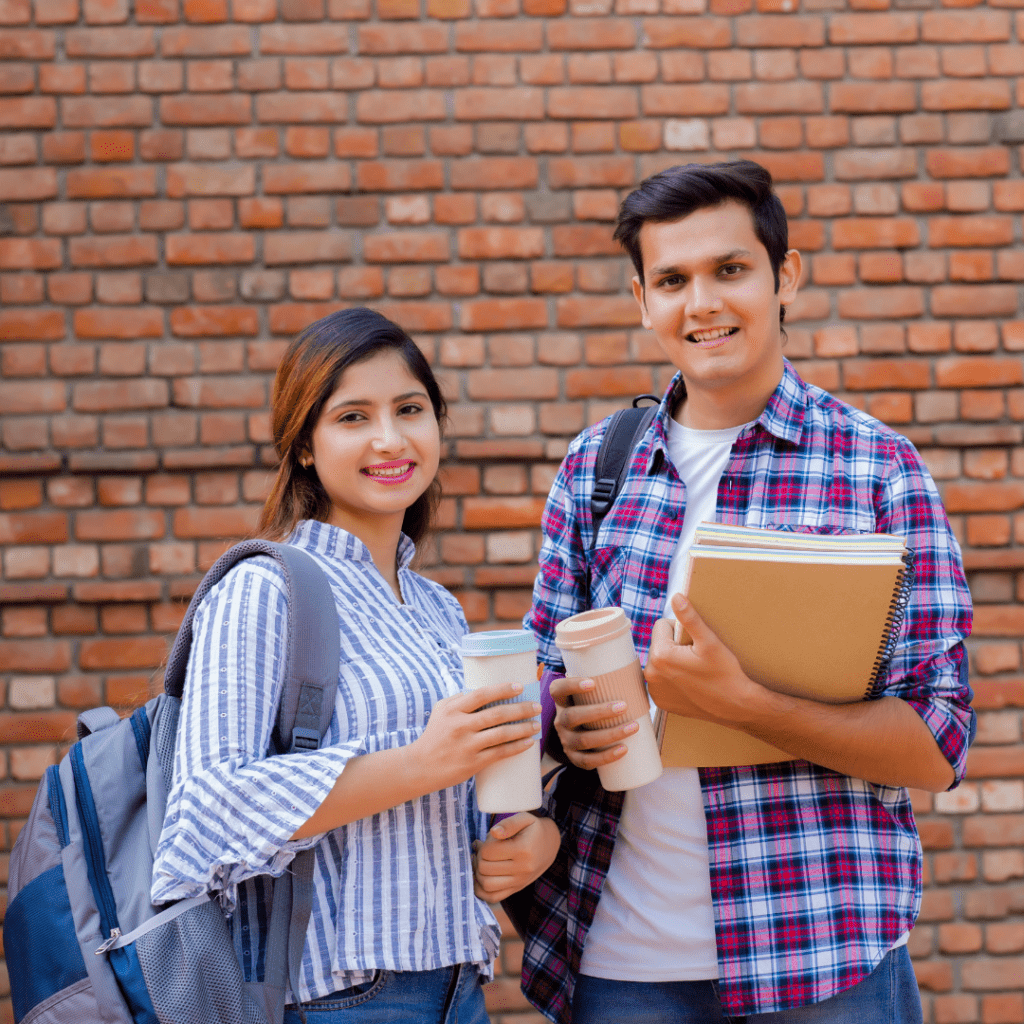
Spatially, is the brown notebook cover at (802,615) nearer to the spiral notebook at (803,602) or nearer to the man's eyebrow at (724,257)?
the spiral notebook at (803,602)

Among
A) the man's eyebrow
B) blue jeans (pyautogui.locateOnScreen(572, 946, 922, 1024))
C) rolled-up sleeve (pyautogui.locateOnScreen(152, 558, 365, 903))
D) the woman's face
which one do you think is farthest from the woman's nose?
blue jeans (pyautogui.locateOnScreen(572, 946, 922, 1024))

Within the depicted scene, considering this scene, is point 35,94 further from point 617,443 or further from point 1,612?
point 617,443

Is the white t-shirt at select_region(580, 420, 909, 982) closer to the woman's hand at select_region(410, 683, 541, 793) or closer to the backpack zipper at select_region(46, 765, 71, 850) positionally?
the woman's hand at select_region(410, 683, 541, 793)

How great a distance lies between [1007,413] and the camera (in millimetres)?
2619

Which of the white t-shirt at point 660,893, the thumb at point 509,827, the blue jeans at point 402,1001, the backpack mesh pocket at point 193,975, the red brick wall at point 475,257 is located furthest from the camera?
the red brick wall at point 475,257

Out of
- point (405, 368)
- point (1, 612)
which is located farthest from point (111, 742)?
point (1, 612)

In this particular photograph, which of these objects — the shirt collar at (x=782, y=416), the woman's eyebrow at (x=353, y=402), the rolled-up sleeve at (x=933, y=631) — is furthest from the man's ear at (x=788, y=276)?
the woman's eyebrow at (x=353, y=402)

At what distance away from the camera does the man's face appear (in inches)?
59.2

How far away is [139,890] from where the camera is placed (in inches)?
46.5

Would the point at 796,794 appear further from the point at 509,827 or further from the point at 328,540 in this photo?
the point at 328,540

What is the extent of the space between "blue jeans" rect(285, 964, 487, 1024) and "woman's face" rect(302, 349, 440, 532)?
678 millimetres

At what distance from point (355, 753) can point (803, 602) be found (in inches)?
24.1

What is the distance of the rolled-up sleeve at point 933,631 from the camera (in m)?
1.36

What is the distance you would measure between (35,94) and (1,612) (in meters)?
1.45
